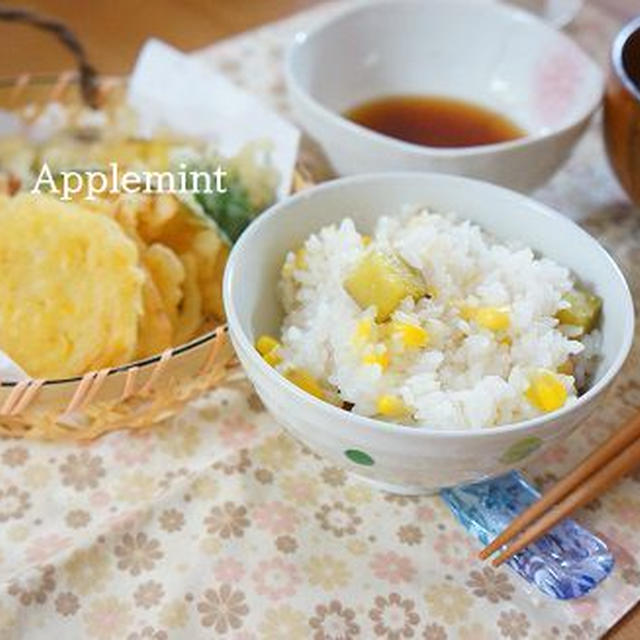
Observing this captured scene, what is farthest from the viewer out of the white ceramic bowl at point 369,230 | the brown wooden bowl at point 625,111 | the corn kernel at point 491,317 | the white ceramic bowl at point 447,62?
the white ceramic bowl at point 447,62

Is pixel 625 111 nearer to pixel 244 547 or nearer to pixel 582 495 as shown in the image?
pixel 582 495

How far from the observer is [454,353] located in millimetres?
996

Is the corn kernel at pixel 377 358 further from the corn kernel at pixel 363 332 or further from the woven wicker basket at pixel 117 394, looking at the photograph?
the woven wicker basket at pixel 117 394

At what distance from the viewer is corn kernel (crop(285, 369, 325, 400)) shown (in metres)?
0.97

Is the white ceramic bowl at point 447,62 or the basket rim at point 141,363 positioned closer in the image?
the basket rim at point 141,363

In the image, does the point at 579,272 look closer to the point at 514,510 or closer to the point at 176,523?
the point at 514,510

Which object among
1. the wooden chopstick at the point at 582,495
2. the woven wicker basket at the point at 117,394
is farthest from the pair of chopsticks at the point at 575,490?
the woven wicker basket at the point at 117,394

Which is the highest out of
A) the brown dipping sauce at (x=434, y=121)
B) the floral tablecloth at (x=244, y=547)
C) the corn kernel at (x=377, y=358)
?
the corn kernel at (x=377, y=358)

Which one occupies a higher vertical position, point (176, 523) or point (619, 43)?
point (619, 43)

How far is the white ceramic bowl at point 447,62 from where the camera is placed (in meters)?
1.49

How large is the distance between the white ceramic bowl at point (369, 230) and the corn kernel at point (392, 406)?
1.8 inches

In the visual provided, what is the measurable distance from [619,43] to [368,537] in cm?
77

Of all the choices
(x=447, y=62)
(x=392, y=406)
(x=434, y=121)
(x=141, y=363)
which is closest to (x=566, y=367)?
(x=392, y=406)

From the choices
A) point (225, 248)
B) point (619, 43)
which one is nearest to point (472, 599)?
point (225, 248)
